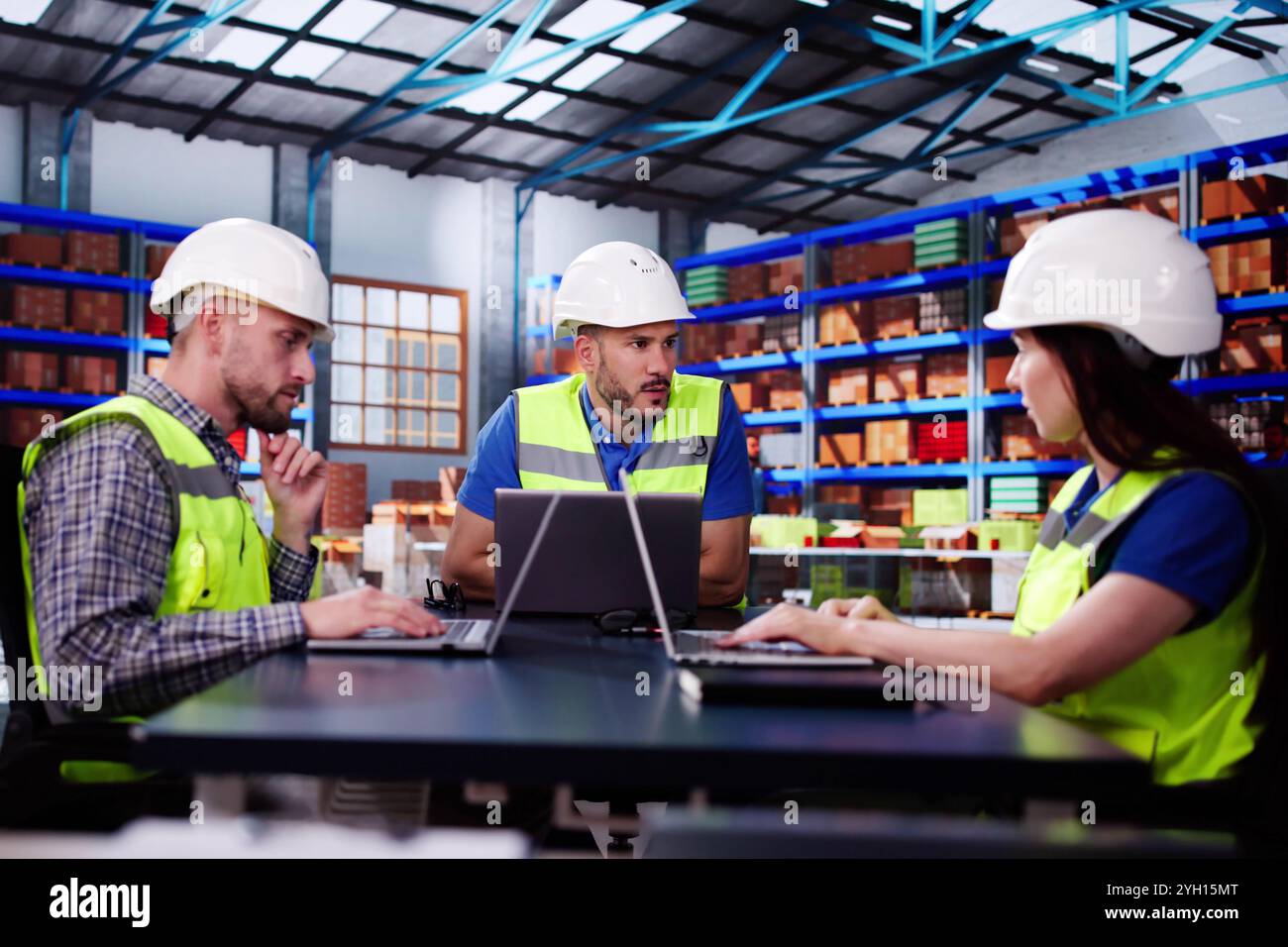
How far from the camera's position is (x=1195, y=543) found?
5.26 feet

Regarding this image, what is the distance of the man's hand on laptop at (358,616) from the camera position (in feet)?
6.33

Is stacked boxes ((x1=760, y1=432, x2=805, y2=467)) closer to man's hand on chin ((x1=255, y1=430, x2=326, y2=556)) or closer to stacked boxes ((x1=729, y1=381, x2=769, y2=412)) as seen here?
stacked boxes ((x1=729, y1=381, x2=769, y2=412))

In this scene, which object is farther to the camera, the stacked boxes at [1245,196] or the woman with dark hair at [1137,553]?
the stacked boxes at [1245,196]

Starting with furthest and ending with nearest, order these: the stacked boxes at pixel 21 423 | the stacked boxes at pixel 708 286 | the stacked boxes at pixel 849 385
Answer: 1. the stacked boxes at pixel 708 286
2. the stacked boxes at pixel 849 385
3. the stacked boxes at pixel 21 423

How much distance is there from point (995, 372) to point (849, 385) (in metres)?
1.70

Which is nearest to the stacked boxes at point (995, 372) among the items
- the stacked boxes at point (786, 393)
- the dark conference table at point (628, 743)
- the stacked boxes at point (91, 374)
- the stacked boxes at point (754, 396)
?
the stacked boxes at point (786, 393)

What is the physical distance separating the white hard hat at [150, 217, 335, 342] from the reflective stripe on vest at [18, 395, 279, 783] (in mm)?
233

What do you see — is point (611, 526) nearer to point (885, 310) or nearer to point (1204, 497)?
point (1204, 497)

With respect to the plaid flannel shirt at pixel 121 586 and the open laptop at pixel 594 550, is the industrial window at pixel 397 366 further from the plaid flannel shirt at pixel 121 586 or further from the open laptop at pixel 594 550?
the plaid flannel shirt at pixel 121 586

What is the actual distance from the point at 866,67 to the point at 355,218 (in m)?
6.87

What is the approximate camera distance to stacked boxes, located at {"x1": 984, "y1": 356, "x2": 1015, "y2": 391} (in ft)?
35.0

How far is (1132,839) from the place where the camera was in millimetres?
1257

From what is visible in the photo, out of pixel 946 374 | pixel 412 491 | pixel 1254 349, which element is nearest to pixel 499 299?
pixel 412 491

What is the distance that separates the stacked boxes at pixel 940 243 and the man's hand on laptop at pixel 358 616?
9977 mm
